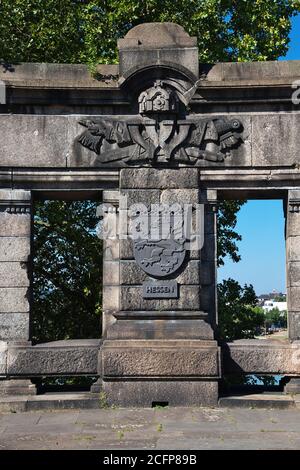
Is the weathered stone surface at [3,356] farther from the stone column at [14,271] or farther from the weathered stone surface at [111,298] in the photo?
the weathered stone surface at [111,298]

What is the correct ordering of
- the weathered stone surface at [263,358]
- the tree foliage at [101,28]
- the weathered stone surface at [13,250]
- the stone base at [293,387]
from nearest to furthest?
1. the stone base at [293,387]
2. the weathered stone surface at [263,358]
3. the weathered stone surface at [13,250]
4. the tree foliage at [101,28]

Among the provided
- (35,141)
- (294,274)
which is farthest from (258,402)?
(35,141)

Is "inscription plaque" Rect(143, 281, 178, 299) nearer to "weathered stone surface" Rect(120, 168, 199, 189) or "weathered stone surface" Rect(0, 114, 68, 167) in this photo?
"weathered stone surface" Rect(120, 168, 199, 189)

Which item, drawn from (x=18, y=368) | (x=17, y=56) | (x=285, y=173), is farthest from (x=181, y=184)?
(x=17, y=56)

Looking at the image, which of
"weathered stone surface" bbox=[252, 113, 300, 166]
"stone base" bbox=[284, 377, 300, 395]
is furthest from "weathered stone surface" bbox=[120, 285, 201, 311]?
"weathered stone surface" bbox=[252, 113, 300, 166]

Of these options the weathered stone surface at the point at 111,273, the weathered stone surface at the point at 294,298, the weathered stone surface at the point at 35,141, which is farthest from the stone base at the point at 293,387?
the weathered stone surface at the point at 35,141

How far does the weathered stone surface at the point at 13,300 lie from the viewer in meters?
7.83

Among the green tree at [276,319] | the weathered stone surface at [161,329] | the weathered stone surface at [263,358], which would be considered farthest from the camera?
the green tree at [276,319]

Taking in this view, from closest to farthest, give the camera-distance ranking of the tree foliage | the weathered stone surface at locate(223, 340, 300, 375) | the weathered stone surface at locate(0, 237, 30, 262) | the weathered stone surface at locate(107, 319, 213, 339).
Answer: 1. the weathered stone surface at locate(107, 319, 213, 339)
2. the weathered stone surface at locate(223, 340, 300, 375)
3. the weathered stone surface at locate(0, 237, 30, 262)
4. the tree foliage

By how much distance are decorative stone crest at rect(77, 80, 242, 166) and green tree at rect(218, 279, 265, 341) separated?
7.41m

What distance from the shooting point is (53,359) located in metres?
7.73

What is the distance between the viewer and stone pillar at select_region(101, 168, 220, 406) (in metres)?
7.30

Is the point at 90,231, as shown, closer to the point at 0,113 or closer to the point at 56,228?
the point at 56,228

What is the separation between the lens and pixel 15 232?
7.96 metres
